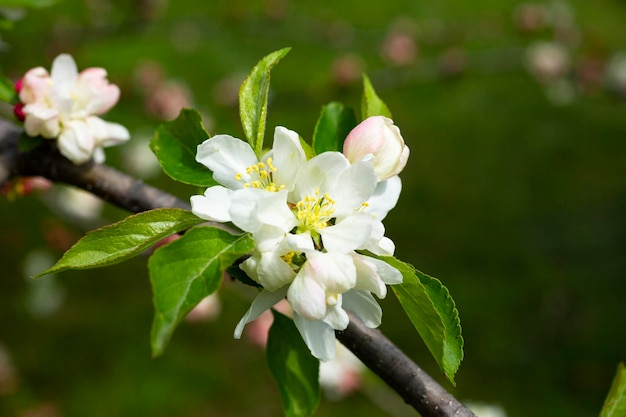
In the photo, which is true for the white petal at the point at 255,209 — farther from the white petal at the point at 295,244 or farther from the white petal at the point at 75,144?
the white petal at the point at 75,144

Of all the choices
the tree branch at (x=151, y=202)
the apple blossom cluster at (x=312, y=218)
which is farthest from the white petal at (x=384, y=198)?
the tree branch at (x=151, y=202)

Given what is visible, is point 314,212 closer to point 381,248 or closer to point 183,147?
point 381,248

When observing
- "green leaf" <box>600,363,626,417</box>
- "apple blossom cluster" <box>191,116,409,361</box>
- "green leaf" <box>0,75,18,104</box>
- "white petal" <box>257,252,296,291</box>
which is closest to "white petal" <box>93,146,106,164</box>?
"green leaf" <box>0,75,18,104</box>

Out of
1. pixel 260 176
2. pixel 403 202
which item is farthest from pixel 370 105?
pixel 403 202

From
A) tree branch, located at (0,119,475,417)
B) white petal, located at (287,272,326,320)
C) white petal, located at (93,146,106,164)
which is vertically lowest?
tree branch, located at (0,119,475,417)

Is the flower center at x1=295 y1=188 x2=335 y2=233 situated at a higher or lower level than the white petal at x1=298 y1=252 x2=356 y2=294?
higher

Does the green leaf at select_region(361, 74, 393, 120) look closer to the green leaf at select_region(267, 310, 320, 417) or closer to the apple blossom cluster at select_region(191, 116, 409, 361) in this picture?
the apple blossom cluster at select_region(191, 116, 409, 361)

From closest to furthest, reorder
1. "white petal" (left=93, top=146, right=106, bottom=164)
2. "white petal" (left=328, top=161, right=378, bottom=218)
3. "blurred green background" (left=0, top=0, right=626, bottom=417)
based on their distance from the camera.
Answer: "white petal" (left=328, top=161, right=378, bottom=218)
"white petal" (left=93, top=146, right=106, bottom=164)
"blurred green background" (left=0, top=0, right=626, bottom=417)
